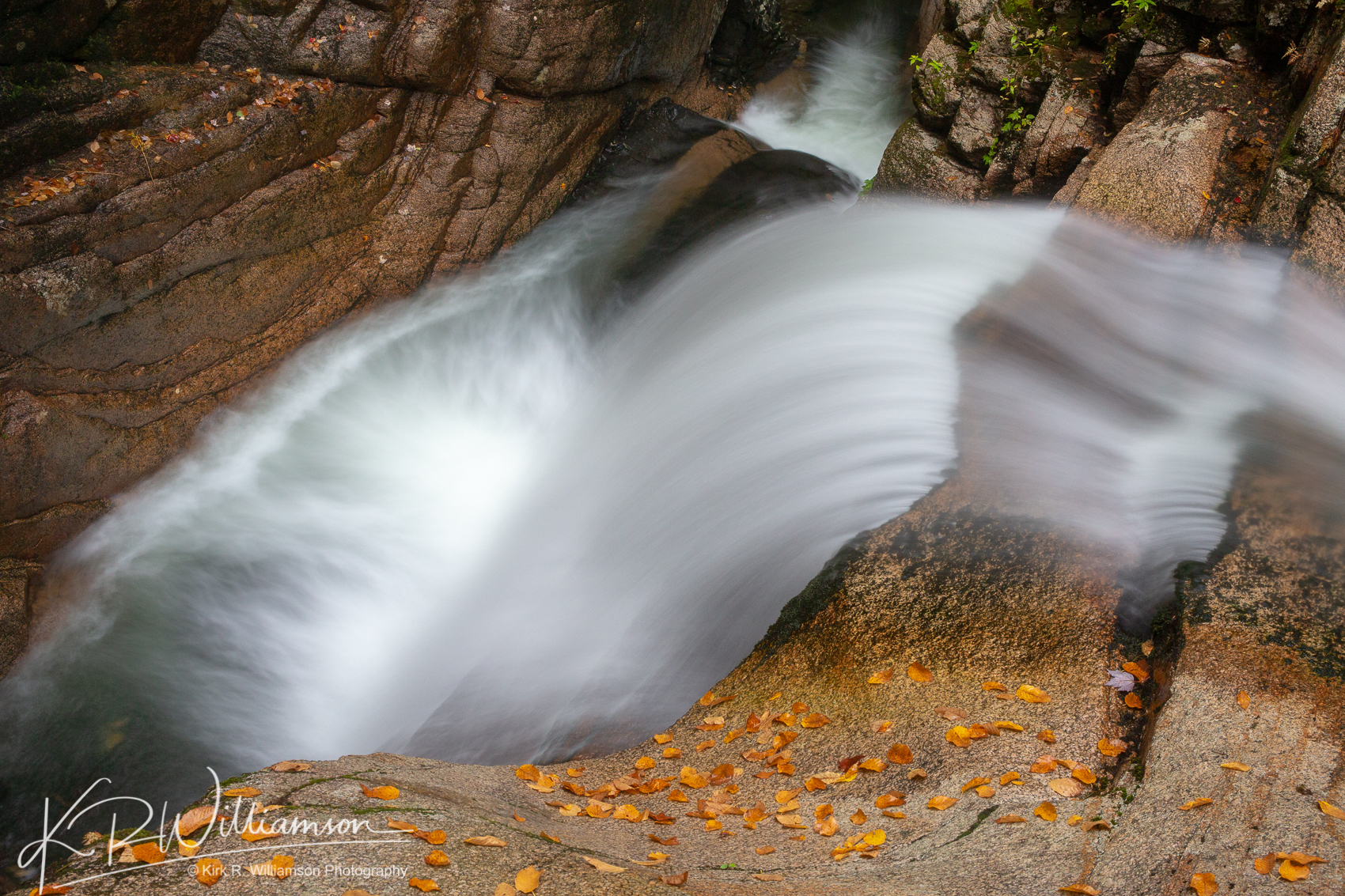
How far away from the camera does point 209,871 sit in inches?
91.4

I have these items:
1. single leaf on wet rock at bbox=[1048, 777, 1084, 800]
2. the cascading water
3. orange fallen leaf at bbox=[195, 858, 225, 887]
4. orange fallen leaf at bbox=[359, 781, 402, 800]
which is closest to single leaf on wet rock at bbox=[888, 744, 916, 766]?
single leaf on wet rock at bbox=[1048, 777, 1084, 800]

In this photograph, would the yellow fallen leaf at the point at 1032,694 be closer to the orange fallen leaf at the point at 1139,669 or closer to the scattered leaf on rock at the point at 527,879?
the orange fallen leaf at the point at 1139,669

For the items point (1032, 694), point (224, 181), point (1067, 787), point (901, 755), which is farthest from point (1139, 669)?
point (224, 181)

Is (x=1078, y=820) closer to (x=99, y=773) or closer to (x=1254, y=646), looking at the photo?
(x=1254, y=646)

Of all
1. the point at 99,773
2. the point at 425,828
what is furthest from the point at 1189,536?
the point at 99,773

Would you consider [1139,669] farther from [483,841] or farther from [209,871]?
[209,871]

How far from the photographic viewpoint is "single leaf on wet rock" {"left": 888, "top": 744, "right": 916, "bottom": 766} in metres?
3.31

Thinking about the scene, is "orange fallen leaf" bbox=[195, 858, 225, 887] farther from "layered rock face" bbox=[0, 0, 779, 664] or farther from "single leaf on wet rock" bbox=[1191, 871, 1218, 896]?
"layered rock face" bbox=[0, 0, 779, 664]

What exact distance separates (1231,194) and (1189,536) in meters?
3.62

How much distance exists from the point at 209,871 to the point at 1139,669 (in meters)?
3.36

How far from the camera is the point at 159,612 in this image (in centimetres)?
572

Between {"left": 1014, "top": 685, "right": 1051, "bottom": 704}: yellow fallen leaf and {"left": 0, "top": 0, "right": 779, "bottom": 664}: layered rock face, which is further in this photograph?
{"left": 0, "top": 0, "right": 779, "bottom": 664}: layered rock face

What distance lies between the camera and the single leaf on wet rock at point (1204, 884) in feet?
7.91

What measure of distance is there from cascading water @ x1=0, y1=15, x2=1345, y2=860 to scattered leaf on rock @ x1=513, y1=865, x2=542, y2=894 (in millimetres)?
1610
